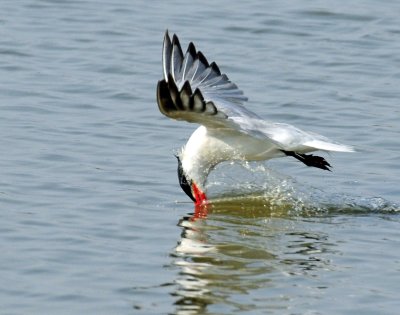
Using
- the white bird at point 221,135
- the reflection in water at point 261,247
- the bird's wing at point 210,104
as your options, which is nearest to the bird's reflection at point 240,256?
the reflection in water at point 261,247

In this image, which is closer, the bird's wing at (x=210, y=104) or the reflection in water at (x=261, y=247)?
the reflection in water at (x=261, y=247)

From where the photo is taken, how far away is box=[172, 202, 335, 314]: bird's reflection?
7.18 meters

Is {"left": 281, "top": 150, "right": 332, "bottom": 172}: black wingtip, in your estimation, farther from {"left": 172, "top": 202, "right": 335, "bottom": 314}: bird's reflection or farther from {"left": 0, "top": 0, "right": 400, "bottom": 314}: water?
{"left": 172, "top": 202, "right": 335, "bottom": 314}: bird's reflection

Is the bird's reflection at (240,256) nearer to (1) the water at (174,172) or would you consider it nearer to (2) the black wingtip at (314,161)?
(1) the water at (174,172)

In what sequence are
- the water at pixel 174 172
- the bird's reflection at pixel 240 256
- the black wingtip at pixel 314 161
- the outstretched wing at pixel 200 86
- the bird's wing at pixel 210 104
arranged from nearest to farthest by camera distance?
the bird's reflection at pixel 240 256 → the water at pixel 174 172 → the bird's wing at pixel 210 104 → the outstretched wing at pixel 200 86 → the black wingtip at pixel 314 161

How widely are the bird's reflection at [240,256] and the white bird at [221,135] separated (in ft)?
1.14

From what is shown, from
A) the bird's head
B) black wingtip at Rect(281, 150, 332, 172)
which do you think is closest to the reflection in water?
the bird's head

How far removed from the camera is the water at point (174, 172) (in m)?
7.37

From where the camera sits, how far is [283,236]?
28.8 ft

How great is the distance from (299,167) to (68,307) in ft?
13.4

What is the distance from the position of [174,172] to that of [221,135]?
2.83 ft

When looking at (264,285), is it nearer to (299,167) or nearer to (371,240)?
(371,240)

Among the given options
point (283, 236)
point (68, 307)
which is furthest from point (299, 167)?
point (68, 307)

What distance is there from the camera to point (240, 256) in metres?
8.16
